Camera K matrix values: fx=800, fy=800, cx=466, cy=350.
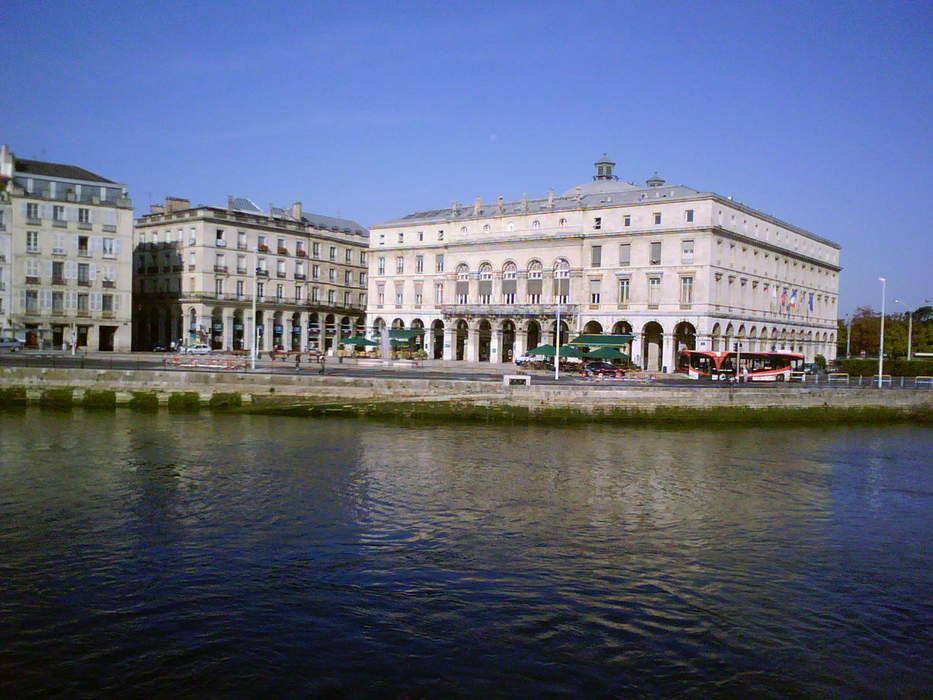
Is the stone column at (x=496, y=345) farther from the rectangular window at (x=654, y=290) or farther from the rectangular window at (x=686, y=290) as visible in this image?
the rectangular window at (x=686, y=290)

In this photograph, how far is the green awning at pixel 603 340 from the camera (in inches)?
2557

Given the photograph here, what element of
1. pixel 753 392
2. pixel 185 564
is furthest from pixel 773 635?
pixel 753 392

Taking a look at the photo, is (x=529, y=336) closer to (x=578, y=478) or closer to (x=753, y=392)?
(x=753, y=392)

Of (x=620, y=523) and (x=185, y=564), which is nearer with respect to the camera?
(x=185, y=564)

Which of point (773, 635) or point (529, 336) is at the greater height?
point (529, 336)

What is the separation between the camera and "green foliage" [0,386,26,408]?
38.8 metres

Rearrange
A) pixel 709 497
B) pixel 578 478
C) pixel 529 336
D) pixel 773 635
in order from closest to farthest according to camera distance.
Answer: pixel 773 635 < pixel 709 497 < pixel 578 478 < pixel 529 336

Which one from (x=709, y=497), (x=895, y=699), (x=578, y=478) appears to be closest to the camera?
(x=895, y=699)

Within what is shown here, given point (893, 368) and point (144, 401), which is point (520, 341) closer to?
point (893, 368)

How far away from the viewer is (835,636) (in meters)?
12.9

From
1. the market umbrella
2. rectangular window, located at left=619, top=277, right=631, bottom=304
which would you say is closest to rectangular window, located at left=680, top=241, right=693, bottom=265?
rectangular window, located at left=619, top=277, right=631, bottom=304

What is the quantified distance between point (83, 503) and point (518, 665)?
42.9 ft

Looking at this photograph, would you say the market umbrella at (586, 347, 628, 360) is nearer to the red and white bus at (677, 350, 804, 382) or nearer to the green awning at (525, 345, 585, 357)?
the green awning at (525, 345, 585, 357)

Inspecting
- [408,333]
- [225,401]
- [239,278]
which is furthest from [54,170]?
[225,401]
